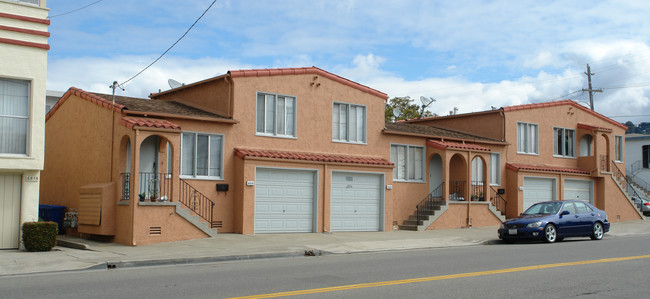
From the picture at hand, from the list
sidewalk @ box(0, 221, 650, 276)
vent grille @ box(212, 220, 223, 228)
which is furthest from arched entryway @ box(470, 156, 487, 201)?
vent grille @ box(212, 220, 223, 228)

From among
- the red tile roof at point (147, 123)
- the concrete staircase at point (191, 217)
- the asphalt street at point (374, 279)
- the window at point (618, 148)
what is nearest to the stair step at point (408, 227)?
the concrete staircase at point (191, 217)

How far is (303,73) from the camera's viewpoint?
864 inches

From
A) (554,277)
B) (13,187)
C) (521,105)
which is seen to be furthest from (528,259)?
(521,105)

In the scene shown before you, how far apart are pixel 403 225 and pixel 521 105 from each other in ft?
29.6

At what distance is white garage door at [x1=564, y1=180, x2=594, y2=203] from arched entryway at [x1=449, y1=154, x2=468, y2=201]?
674cm

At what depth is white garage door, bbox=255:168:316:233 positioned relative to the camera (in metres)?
20.2

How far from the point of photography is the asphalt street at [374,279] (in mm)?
9414

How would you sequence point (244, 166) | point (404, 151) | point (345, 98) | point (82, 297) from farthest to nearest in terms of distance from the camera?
point (404, 151) < point (345, 98) < point (244, 166) < point (82, 297)

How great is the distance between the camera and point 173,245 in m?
16.8

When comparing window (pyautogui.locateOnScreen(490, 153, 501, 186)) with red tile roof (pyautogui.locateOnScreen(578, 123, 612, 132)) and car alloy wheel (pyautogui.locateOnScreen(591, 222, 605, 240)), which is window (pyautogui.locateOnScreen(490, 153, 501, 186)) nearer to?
red tile roof (pyautogui.locateOnScreen(578, 123, 612, 132))

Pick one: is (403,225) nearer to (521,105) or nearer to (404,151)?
(404,151)

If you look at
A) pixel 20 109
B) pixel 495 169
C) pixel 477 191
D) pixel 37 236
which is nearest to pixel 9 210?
pixel 37 236

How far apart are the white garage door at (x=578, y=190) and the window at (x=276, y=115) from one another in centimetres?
1502

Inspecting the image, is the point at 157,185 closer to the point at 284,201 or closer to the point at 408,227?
the point at 284,201
